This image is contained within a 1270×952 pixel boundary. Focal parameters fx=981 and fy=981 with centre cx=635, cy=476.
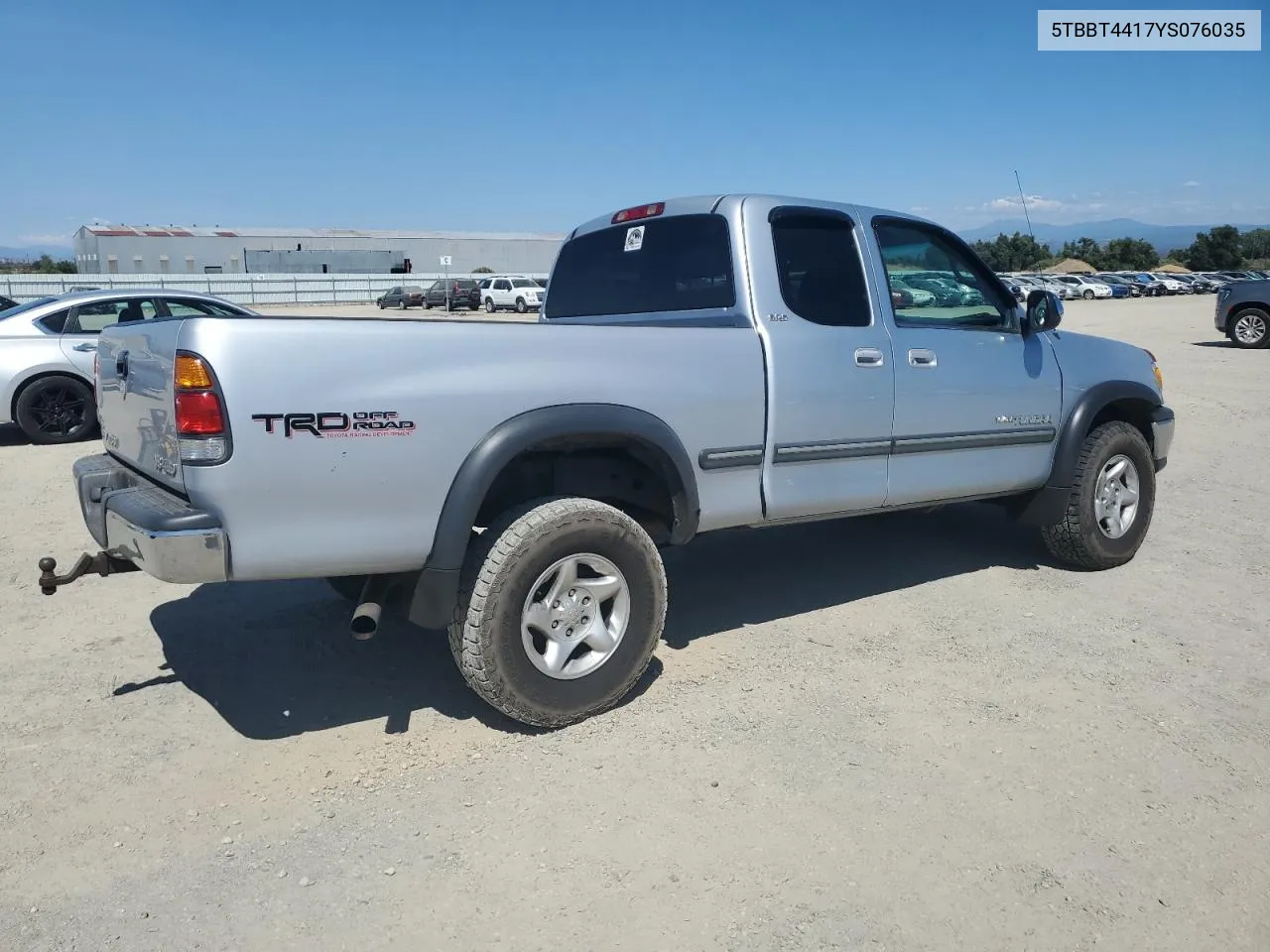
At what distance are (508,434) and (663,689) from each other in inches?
52.9

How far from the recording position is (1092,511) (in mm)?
5453

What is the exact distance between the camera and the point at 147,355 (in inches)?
130

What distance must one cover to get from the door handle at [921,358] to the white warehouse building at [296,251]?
60.7 metres

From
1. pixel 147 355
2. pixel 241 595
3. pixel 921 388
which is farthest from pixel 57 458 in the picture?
pixel 921 388

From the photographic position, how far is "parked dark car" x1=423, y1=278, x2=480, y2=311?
44.2 m

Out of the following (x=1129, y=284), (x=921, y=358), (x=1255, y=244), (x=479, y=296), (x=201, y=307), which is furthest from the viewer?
(x=1255, y=244)

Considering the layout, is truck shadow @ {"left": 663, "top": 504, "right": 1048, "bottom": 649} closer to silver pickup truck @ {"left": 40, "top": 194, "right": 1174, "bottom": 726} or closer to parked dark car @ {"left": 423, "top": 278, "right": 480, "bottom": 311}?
silver pickup truck @ {"left": 40, "top": 194, "right": 1174, "bottom": 726}

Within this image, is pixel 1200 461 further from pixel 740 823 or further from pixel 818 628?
pixel 740 823

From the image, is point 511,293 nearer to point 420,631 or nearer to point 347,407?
point 420,631

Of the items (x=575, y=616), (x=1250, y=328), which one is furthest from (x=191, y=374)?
(x=1250, y=328)

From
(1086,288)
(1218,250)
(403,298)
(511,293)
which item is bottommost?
(1086,288)

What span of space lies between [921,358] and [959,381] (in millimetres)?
298

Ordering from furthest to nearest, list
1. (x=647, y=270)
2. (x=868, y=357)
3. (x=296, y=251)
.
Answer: (x=296, y=251)
(x=647, y=270)
(x=868, y=357)

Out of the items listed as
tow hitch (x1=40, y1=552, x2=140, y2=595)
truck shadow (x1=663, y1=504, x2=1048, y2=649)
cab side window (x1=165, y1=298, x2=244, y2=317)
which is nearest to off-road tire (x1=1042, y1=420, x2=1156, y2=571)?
truck shadow (x1=663, y1=504, x2=1048, y2=649)
